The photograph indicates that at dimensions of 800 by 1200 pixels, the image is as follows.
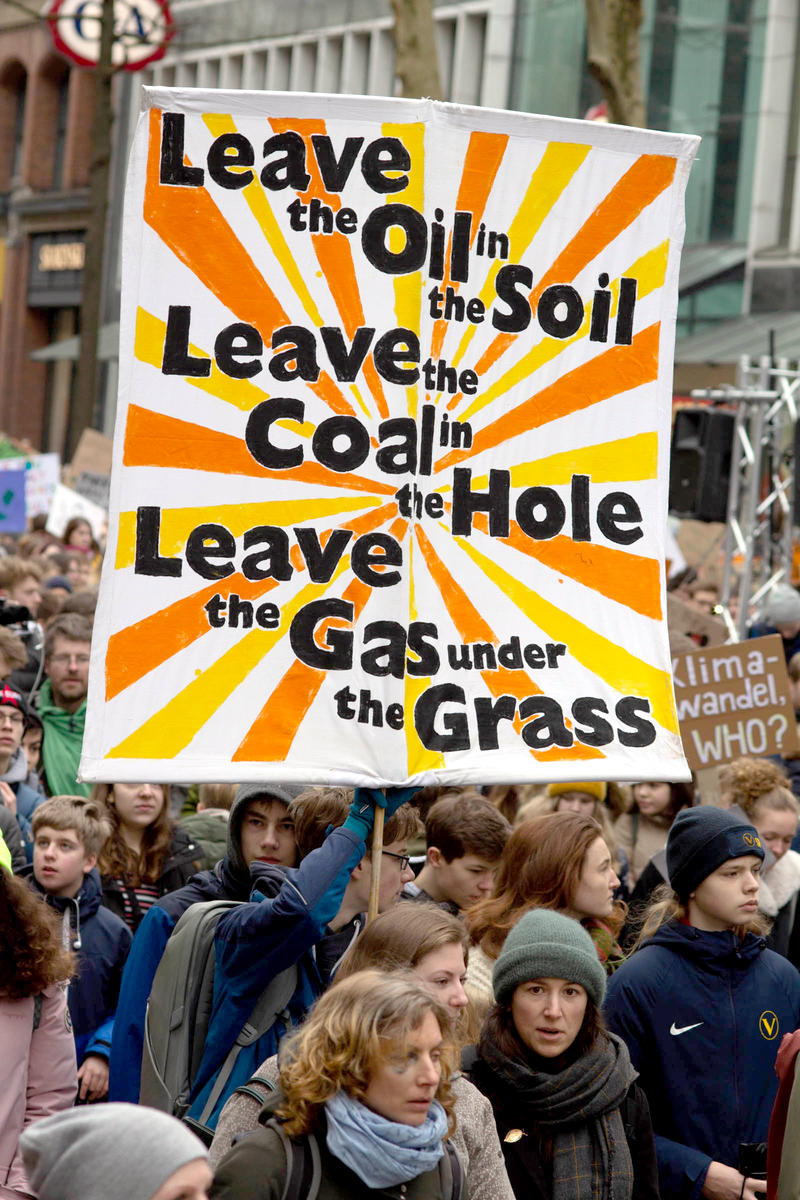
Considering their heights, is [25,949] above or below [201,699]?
below

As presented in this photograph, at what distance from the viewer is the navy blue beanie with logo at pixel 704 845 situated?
421 centimetres

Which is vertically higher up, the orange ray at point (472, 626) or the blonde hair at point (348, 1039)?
the orange ray at point (472, 626)

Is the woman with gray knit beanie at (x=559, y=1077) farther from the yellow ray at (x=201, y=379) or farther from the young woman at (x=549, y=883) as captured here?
the yellow ray at (x=201, y=379)

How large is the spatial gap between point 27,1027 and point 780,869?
2.78 metres

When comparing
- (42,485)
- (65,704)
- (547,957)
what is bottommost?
(547,957)

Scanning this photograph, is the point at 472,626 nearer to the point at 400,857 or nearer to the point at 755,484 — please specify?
the point at 400,857

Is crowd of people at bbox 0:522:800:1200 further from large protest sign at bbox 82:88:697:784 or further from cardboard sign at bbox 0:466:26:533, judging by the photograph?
cardboard sign at bbox 0:466:26:533

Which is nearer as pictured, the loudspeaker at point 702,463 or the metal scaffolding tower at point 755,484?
the metal scaffolding tower at point 755,484

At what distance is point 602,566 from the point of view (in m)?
3.99

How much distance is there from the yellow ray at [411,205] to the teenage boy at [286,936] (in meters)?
0.98

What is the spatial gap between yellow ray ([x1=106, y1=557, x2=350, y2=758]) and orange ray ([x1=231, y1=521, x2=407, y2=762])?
0.27 ft

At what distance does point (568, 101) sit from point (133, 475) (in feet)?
87.8

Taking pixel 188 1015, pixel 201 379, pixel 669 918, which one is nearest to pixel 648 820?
pixel 669 918

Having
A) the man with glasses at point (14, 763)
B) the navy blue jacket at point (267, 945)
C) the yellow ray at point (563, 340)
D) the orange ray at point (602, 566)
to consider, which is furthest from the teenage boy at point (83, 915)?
the yellow ray at point (563, 340)
